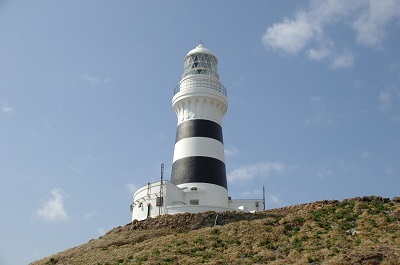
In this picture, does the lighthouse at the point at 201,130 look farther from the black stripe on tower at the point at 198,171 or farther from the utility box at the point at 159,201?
the utility box at the point at 159,201

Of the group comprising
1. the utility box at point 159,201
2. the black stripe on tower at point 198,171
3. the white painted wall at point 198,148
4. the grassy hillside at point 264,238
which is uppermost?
the white painted wall at point 198,148

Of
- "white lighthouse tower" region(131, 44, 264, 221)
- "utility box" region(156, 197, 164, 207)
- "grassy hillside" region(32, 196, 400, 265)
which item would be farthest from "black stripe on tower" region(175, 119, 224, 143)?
"grassy hillside" region(32, 196, 400, 265)

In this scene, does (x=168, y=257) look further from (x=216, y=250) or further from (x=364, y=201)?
(x=364, y=201)

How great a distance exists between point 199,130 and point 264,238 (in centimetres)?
1342

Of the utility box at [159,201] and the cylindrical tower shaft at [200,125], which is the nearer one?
the utility box at [159,201]

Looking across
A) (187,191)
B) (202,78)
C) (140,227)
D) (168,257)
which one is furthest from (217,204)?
(168,257)

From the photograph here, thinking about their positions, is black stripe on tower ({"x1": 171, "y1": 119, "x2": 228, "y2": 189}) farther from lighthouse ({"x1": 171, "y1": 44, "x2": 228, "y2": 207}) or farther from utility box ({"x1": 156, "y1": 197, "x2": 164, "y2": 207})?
utility box ({"x1": 156, "y1": 197, "x2": 164, "y2": 207})

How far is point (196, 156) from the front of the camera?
3269 centimetres

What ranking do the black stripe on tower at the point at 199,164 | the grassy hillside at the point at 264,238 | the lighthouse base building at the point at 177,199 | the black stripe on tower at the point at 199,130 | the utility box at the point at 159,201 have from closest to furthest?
the grassy hillside at the point at 264,238 → the lighthouse base building at the point at 177,199 → the utility box at the point at 159,201 → the black stripe on tower at the point at 199,164 → the black stripe on tower at the point at 199,130

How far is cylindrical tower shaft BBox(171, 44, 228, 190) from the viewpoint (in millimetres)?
32559

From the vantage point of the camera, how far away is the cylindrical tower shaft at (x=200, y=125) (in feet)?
107

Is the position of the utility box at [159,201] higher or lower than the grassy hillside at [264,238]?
higher

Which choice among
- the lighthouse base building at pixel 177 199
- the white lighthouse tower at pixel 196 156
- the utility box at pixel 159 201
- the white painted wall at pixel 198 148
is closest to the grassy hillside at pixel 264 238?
the lighthouse base building at pixel 177 199

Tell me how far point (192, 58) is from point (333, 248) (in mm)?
22069
